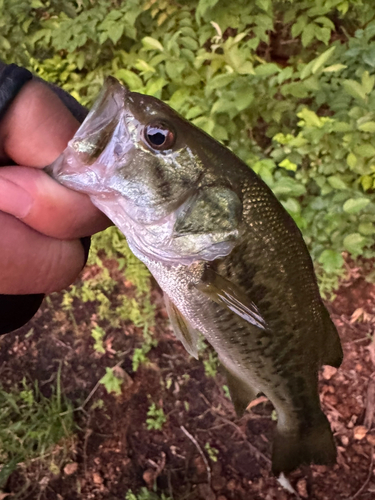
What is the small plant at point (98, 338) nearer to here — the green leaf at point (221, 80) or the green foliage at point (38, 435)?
the green foliage at point (38, 435)

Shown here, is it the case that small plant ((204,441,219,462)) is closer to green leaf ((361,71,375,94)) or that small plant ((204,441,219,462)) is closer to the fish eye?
the fish eye

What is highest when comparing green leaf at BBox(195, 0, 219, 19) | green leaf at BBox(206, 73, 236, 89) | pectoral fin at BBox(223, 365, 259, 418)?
green leaf at BBox(195, 0, 219, 19)

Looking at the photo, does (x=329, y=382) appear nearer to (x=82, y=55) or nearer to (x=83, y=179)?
(x=83, y=179)

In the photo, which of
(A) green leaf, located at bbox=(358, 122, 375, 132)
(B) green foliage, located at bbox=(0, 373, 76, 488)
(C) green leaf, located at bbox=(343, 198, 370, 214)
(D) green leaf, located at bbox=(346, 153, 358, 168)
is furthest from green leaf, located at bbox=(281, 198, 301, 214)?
(B) green foliage, located at bbox=(0, 373, 76, 488)

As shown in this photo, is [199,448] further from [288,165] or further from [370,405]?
[288,165]

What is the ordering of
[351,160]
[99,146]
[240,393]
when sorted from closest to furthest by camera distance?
1. [99,146]
2. [240,393]
3. [351,160]

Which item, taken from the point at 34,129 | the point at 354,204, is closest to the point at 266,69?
the point at 354,204

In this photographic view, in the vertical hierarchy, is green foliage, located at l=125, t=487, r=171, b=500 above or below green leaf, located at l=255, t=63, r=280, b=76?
below

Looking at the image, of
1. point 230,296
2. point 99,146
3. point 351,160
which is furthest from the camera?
point 351,160

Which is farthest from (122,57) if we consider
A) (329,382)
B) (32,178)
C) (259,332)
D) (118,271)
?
(329,382)
